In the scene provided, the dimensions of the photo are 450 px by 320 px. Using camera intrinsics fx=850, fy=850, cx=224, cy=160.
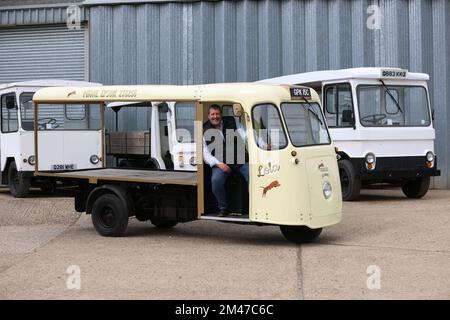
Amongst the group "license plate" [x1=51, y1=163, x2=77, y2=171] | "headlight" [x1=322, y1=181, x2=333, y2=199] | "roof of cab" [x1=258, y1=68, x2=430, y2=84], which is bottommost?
"headlight" [x1=322, y1=181, x2=333, y2=199]

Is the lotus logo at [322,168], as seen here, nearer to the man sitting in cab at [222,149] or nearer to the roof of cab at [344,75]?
the man sitting in cab at [222,149]

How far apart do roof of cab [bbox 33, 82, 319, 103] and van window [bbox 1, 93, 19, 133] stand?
5248mm

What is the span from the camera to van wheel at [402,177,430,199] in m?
15.5

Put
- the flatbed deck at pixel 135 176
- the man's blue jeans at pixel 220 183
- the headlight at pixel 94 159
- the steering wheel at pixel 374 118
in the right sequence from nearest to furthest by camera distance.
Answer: the man's blue jeans at pixel 220 183 → the flatbed deck at pixel 135 176 → the steering wheel at pixel 374 118 → the headlight at pixel 94 159

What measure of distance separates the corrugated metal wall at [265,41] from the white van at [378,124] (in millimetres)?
3002

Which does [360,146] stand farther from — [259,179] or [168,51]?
[168,51]

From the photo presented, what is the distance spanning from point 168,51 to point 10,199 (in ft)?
17.7

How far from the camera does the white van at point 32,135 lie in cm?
1627

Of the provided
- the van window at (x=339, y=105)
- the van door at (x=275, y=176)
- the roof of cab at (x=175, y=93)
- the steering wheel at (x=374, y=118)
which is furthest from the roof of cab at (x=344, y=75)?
the van door at (x=275, y=176)

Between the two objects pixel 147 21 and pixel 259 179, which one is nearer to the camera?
pixel 259 179

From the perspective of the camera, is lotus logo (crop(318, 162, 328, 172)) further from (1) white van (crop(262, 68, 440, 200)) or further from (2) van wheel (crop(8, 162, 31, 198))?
(2) van wheel (crop(8, 162, 31, 198))

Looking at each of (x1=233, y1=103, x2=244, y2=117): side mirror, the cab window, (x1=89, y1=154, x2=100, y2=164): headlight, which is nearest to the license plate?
(x1=89, y1=154, x2=100, y2=164): headlight

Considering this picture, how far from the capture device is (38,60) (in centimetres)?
2142

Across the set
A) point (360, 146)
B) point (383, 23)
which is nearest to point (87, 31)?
point (383, 23)
